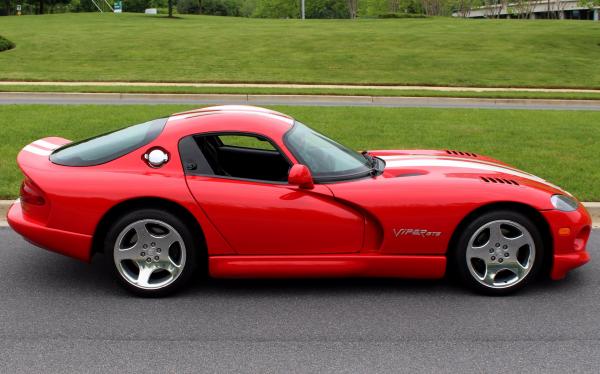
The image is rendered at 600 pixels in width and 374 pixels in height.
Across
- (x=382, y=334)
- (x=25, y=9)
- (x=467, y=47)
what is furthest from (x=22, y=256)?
(x=25, y=9)

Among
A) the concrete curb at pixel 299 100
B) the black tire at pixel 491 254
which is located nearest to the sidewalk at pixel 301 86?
the concrete curb at pixel 299 100

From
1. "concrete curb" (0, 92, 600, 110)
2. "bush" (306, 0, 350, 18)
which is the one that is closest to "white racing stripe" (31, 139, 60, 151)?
"concrete curb" (0, 92, 600, 110)

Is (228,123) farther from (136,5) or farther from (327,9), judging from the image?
(327,9)

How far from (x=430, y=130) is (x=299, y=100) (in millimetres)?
6314

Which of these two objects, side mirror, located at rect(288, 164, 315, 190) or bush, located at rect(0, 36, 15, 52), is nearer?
side mirror, located at rect(288, 164, 315, 190)

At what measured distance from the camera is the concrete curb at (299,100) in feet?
54.2

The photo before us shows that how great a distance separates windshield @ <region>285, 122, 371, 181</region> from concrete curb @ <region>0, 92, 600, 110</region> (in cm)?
1127

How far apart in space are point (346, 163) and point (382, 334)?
4.38 feet

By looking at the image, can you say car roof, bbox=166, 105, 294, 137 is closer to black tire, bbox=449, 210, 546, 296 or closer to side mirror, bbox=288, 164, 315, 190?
side mirror, bbox=288, 164, 315, 190

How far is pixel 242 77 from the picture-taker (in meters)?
22.0

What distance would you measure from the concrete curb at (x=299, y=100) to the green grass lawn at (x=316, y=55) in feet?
12.7

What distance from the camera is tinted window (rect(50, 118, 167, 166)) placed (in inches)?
188

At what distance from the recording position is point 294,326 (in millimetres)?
4195

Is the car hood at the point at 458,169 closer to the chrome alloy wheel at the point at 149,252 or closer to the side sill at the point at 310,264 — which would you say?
the side sill at the point at 310,264
